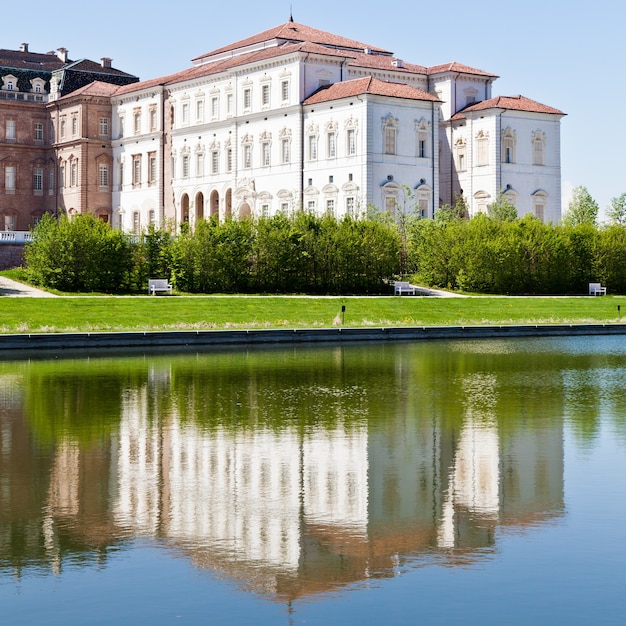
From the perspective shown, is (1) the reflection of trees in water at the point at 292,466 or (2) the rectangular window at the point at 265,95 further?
(2) the rectangular window at the point at 265,95

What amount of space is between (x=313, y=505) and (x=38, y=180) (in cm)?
10716

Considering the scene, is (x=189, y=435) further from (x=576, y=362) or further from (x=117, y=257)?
(x=117, y=257)

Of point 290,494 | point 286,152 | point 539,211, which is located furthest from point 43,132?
point 290,494

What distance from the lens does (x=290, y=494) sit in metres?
13.8

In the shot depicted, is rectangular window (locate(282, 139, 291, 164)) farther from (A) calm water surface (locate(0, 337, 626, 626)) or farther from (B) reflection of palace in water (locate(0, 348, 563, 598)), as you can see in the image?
(B) reflection of palace in water (locate(0, 348, 563, 598))

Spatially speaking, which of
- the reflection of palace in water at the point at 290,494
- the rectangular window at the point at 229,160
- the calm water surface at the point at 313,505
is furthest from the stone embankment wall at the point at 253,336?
the rectangular window at the point at 229,160

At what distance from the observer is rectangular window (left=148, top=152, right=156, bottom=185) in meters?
105

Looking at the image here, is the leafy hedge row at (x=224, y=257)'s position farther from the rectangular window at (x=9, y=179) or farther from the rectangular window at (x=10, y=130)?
the rectangular window at (x=10, y=130)

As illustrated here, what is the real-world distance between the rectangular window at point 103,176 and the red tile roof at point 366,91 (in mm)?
28725

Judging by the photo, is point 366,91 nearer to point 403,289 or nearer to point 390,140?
point 390,140

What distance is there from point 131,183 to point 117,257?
154 feet

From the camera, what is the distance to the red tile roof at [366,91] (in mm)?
83250

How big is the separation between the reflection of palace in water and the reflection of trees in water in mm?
27

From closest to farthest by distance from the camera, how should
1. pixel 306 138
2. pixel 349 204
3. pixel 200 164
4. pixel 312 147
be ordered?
pixel 349 204
pixel 312 147
pixel 306 138
pixel 200 164
